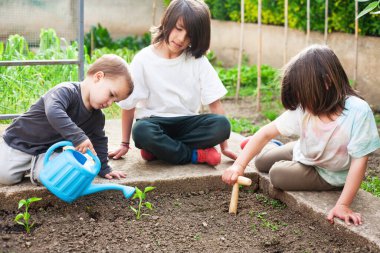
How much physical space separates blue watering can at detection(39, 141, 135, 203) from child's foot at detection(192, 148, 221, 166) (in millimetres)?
773

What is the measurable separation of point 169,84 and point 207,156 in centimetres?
47

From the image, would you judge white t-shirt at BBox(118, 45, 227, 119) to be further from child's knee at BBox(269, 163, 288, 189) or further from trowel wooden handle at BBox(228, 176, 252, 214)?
trowel wooden handle at BBox(228, 176, 252, 214)

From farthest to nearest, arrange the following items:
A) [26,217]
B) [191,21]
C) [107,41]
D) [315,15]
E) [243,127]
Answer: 1. [107,41]
2. [315,15]
3. [243,127]
4. [191,21]
5. [26,217]

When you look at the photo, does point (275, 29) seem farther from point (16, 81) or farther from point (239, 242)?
point (239, 242)

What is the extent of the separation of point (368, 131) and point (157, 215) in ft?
3.32

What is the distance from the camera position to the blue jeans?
3.08 m

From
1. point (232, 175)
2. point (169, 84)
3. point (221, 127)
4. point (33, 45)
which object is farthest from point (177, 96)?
point (33, 45)

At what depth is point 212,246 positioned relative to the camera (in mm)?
2311

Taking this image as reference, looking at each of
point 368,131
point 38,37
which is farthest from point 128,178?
point 38,37

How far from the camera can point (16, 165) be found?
2.69 meters

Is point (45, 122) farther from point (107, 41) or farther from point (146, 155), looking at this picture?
point (107, 41)

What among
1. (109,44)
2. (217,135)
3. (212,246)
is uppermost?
(109,44)

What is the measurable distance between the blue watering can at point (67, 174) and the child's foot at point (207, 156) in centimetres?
77

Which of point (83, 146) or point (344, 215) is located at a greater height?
point (83, 146)
